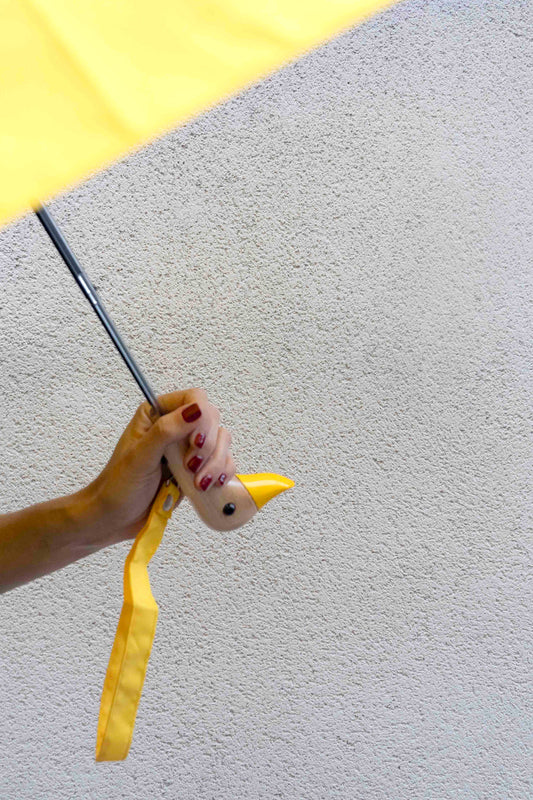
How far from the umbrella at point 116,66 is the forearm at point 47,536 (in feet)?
1.47

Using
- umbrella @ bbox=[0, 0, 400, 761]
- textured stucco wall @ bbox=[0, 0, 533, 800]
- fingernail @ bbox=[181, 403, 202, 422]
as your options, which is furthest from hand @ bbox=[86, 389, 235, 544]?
textured stucco wall @ bbox=[0, 0, 533, 800]

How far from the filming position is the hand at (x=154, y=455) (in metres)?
0.74

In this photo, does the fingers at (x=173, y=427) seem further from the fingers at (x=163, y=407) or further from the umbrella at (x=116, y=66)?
the umbrella at (x=116, y=66)

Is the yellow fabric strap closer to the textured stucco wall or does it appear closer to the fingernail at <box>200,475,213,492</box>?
the fingernail at <box>200,475,213,492</box>

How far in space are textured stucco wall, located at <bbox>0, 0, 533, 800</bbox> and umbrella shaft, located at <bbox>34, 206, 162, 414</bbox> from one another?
2.92 ft

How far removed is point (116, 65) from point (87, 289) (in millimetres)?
373

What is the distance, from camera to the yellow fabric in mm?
363

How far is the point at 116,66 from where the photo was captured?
377 mm

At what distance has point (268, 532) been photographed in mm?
1668

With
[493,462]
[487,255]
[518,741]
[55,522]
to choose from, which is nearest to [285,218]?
[487,255]

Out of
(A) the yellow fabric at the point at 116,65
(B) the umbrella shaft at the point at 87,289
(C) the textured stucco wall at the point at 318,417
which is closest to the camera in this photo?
(A) the yellow fabric at the point at 116,65

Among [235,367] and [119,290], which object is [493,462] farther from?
[119,290]

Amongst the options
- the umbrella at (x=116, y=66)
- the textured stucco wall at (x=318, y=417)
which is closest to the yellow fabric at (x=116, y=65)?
the umbrella at (x=116, y=66)

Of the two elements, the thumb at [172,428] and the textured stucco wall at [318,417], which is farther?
the textured stucco wall at [318,417]
